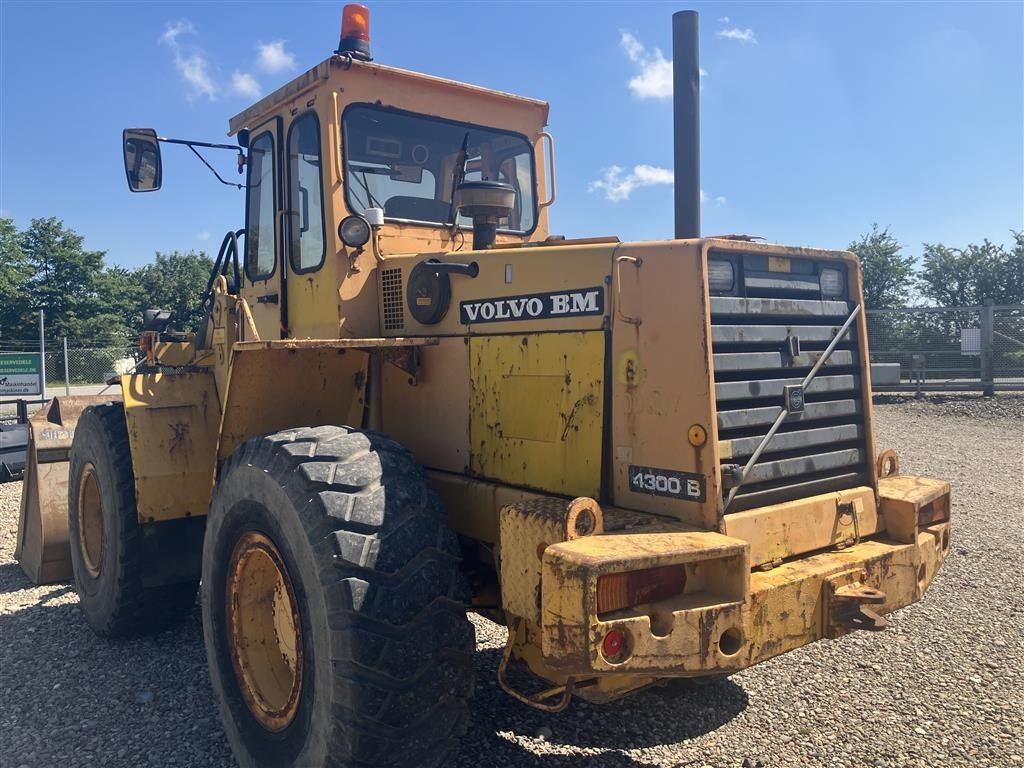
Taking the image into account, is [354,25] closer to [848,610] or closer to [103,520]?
[103,520]

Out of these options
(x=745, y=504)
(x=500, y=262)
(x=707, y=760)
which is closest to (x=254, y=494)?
(x=500, y=262)

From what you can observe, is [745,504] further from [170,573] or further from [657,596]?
[170,573]

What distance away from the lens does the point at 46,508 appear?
5.97m

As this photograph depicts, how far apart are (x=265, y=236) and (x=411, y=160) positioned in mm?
1080

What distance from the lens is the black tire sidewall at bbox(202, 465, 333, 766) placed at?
9.55 ft

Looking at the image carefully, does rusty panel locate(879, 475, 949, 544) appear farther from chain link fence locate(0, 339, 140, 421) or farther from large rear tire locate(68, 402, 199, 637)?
chain link fence locate(0, 339, 140, 421)

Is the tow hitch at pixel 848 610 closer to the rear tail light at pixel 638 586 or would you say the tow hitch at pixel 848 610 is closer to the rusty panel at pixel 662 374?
the rusty panel at pixel 662 374

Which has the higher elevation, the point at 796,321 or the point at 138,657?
the point at 796,321

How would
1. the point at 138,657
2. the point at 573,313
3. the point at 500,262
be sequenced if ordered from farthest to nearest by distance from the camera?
the point at 138,657 → the point at 500,262 → the point at 573,313

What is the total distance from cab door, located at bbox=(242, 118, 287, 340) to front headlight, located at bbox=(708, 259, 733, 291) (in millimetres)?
2565

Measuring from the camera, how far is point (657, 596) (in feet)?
8.84

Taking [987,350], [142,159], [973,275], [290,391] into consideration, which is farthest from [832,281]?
[973,275]

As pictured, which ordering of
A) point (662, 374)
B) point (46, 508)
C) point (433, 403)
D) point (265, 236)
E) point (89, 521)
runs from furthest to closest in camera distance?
point (46, 508) → point (89, 521) → point (265, 236) → point (433, 403) → point (662, 374)

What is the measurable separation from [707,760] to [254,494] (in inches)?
91.5
